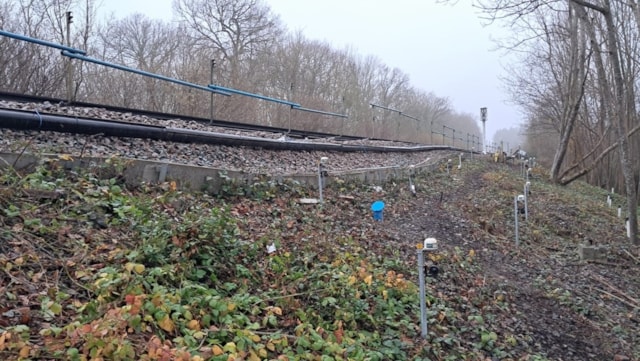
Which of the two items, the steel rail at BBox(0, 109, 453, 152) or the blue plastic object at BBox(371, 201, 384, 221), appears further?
the blue plastic object at BBox(371, 201, 384, 221)

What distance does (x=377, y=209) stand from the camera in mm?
7281

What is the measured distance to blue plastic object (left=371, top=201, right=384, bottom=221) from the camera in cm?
726

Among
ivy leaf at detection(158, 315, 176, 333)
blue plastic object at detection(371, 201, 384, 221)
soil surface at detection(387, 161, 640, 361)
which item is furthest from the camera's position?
blue plastic object at detection(371, 201, 384, 221)

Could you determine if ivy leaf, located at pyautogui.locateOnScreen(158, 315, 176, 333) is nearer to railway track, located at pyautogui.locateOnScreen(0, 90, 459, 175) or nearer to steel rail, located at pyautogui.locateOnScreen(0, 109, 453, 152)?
railway track, located at pyautogui.locateOnScreen(0, 90, 459, 175)

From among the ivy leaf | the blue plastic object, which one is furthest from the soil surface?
the ivy leaf

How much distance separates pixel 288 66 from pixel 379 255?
80.1ft

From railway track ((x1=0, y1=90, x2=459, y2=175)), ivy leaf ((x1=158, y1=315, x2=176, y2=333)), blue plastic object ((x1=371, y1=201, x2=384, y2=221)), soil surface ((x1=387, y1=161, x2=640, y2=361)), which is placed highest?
railway track ((x1=0, y1=90, x2=459, y2=175))

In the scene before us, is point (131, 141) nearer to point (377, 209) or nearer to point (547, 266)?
point (377, 209)

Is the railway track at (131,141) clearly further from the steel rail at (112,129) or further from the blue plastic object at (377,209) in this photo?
the blue plastic object at (377,209)

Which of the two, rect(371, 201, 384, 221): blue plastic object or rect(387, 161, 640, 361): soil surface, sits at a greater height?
rect(371, 201, 384, 221): blue plastic object

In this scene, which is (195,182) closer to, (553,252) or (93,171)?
(93,171)

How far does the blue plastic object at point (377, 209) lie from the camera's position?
23.8 ft

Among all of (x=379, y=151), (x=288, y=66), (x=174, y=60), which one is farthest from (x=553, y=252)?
(x=288, y=66)

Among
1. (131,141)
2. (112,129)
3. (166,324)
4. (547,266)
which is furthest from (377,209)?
(166,324)
